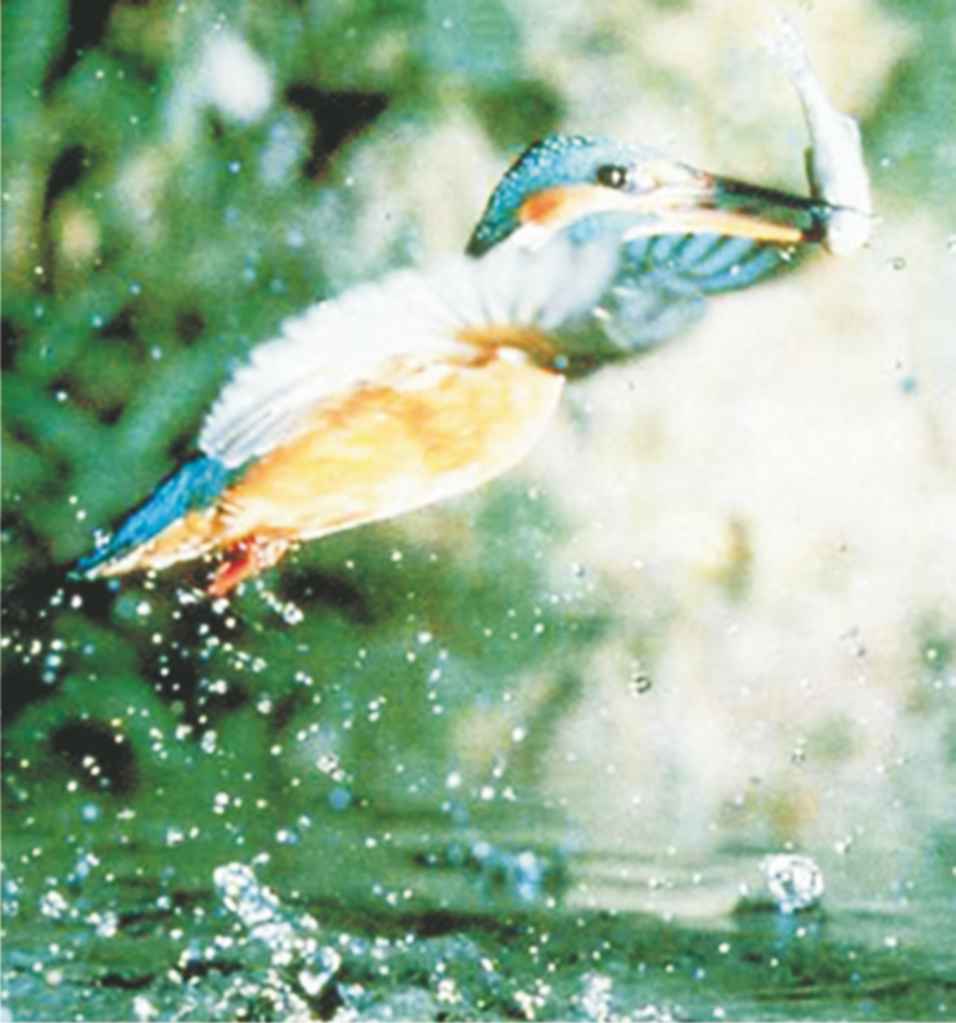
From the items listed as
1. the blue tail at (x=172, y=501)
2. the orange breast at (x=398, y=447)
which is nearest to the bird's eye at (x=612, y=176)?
the orange breast at (x=398, y=447)

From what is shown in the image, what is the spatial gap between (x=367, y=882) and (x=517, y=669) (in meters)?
0.18

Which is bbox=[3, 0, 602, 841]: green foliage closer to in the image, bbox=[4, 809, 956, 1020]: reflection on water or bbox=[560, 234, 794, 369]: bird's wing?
bbox=[4, 809, 956, 1020]: reflection on water

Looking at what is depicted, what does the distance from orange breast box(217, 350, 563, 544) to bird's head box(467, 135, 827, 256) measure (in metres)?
0.11

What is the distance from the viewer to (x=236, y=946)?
4.78ft

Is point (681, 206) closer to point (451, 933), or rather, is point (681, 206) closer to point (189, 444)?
point (189, 444)

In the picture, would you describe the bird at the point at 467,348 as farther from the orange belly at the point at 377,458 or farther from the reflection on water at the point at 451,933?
the reflection on water at the point at 451,933

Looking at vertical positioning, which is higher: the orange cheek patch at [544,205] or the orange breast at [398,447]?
the orange cheek patch at [544,205]

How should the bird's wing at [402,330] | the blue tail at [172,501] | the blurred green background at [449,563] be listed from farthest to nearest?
the blurred green background at [449,563], the blue tail at [172,501], the bird's wing at [402,330]

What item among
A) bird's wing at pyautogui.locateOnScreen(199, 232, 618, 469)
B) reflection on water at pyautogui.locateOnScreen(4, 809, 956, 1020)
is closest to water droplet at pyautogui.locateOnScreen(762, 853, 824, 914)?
reflection on water at pyautogui.locateOnScreen(4, 809, 956, 1020)

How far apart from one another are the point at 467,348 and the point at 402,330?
41mm

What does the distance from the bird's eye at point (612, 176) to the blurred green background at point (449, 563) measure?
74mm

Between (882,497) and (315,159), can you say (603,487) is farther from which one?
(315,159)

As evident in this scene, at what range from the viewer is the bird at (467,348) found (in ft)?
4.00

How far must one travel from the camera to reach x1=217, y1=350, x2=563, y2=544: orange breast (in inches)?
49.5
